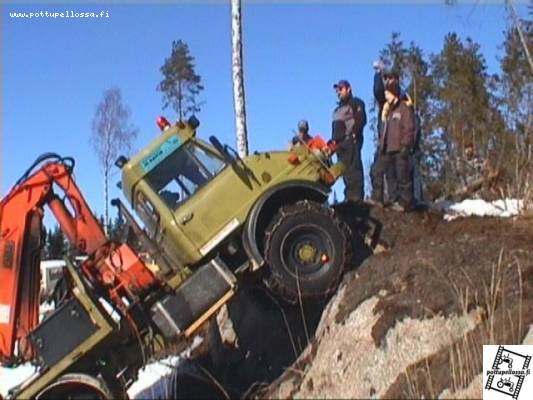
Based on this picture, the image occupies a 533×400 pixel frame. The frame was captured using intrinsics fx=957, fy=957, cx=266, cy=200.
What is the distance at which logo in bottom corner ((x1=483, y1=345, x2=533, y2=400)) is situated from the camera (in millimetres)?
6883

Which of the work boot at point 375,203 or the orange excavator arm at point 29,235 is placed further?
the work boot at point 375,203

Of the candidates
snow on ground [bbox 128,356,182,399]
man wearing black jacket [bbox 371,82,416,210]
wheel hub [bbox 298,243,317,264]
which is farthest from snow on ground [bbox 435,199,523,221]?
snow on ground [bbox 128,356,182,399]

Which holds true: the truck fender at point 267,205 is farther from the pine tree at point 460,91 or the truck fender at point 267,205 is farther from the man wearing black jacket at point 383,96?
the pine tree at point 460,91

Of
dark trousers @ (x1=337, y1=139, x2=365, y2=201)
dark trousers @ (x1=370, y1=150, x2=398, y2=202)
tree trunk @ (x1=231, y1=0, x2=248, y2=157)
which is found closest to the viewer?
dark trousers @ (x1=370, y1=150, x2=398, y2=202)

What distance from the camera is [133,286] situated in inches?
373

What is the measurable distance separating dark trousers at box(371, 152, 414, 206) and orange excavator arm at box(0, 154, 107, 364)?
12.1ft

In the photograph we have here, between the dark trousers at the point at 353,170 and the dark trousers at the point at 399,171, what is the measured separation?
35 centimetres

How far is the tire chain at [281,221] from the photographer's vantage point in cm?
982

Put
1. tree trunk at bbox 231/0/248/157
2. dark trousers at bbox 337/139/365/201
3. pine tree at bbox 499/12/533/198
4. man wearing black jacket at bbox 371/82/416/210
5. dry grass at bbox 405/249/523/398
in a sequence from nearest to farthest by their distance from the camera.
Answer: dry grass at bbox 405/249/523/398, man wearing black jacket at bbox 371/82/416/210, dark trousers at bbox 337/139/365/201, tree trunk at bbox 231/0/248/157, pine tree at bbox 499/12/533/198

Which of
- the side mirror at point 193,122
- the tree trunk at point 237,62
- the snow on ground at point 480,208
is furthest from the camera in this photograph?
the tree trunk at point 237,62

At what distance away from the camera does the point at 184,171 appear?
33.5 ft

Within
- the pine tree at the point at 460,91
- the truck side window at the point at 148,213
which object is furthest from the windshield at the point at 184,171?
the pine tree at the point at 460,91

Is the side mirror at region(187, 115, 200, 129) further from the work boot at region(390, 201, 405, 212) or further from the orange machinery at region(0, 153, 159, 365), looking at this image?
the work boot at region(390, 201, 405, 212)

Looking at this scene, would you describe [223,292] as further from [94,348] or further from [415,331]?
[415,331]
